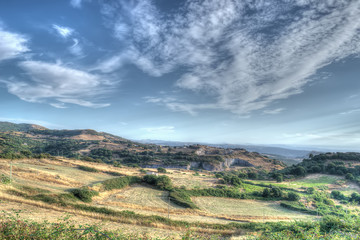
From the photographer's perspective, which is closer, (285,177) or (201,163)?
(285,177)

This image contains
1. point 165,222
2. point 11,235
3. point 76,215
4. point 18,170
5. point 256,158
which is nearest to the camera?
point 11,235

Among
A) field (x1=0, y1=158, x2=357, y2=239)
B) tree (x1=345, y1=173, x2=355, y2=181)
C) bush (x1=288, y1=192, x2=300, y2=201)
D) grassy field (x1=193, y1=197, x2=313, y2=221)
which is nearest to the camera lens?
field (x1=0, y1=158, x2=357, y2=239)

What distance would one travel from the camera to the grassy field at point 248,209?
27.7 m

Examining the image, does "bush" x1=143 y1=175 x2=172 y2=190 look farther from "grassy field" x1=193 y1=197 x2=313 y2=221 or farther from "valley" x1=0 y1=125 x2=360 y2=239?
"grassy field" x1=193 y1=197 x2=313 y2=221

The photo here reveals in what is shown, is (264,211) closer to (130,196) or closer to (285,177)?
(130,196)

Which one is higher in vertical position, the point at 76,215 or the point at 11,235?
the point at 11,235

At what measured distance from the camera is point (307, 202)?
35.0 metres

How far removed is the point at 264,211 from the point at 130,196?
23825 millimetres

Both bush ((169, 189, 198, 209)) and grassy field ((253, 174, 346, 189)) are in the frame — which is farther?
grassy field ((253, 174, 346, 189))

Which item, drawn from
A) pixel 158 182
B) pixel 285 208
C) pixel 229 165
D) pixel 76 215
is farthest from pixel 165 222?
pixel 229 165

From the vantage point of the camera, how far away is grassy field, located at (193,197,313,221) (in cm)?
2767

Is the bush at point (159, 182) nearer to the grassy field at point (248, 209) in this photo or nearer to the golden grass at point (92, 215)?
the grassy field at point (248, 209)

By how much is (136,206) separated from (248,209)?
19.8 m

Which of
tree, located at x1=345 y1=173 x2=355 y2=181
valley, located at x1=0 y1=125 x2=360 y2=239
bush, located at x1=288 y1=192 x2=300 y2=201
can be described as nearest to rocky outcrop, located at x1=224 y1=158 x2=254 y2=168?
valley, located at x1=0 y1=125 x2=360 y2=239
